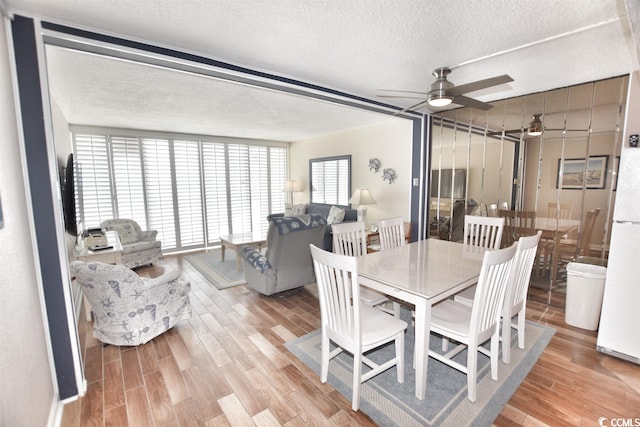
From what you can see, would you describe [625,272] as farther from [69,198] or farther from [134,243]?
[134,243]

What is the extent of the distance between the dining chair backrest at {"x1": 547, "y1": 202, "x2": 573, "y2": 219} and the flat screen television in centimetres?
104

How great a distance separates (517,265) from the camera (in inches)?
81.4

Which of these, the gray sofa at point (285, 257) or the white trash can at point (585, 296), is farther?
the gray sofa at point (285, 257)

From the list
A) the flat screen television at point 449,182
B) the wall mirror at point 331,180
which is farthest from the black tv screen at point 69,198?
the flat screen television at point 449,182

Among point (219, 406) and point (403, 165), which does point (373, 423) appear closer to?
point (219, 406)

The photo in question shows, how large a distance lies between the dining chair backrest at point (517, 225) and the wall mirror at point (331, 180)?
9.56ft

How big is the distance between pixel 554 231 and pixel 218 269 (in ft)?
15.2

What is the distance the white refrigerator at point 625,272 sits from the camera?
219 centimetres

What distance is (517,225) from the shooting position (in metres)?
3.60

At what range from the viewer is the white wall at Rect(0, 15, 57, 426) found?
1.20 metres

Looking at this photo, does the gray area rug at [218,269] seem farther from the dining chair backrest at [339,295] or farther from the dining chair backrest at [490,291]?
the dining chair backrest at [490,291]

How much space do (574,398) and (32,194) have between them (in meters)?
3.71

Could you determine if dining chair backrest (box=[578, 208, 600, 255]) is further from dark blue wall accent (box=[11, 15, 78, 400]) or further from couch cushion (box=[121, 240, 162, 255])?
couch cushion (box=[121, 240, 162, 255])

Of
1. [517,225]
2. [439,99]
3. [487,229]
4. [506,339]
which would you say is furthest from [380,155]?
[506,339]
